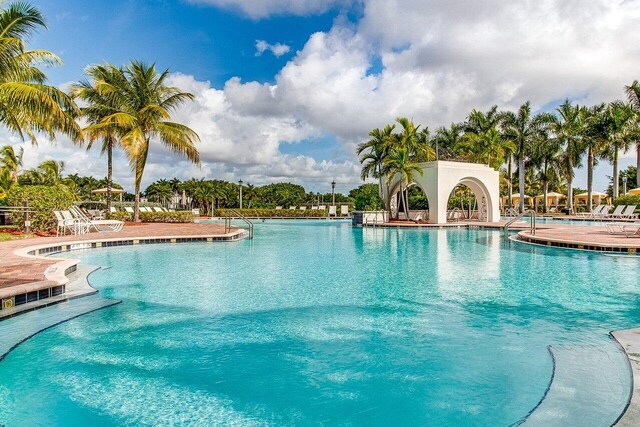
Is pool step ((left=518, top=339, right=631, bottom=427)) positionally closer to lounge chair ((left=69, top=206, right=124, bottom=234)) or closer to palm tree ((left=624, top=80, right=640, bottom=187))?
lounge chair ((left=69, top=206, right=124, bottom=234))

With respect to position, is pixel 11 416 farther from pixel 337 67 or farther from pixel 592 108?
pixel 592 108

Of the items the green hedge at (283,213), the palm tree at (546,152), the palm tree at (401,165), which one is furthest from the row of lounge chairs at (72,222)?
the palm tree at (546,152)

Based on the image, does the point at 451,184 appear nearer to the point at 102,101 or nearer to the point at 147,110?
the point at 147,110

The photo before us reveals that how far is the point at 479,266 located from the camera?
1003 cm

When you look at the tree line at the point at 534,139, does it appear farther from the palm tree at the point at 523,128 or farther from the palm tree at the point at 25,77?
the palm tree at the point at 25,77

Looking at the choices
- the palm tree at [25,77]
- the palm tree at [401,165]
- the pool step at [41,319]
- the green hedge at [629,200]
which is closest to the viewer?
the pool step at [41,319]

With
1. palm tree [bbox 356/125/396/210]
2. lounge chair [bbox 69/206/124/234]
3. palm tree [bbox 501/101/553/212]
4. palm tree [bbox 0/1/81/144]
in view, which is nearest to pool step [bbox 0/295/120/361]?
palm tree [bbox 0/1/81/144]

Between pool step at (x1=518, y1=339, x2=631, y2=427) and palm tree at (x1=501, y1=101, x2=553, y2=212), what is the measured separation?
38.6 meters

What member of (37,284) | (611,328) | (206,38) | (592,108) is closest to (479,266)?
(611,328)

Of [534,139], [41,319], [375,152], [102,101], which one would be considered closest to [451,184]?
[375,152]

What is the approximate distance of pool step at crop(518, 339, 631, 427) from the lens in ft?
9.05

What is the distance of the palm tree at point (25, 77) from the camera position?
11.2 meters

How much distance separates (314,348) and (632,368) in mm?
2932

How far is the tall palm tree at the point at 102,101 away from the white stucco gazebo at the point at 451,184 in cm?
1764
